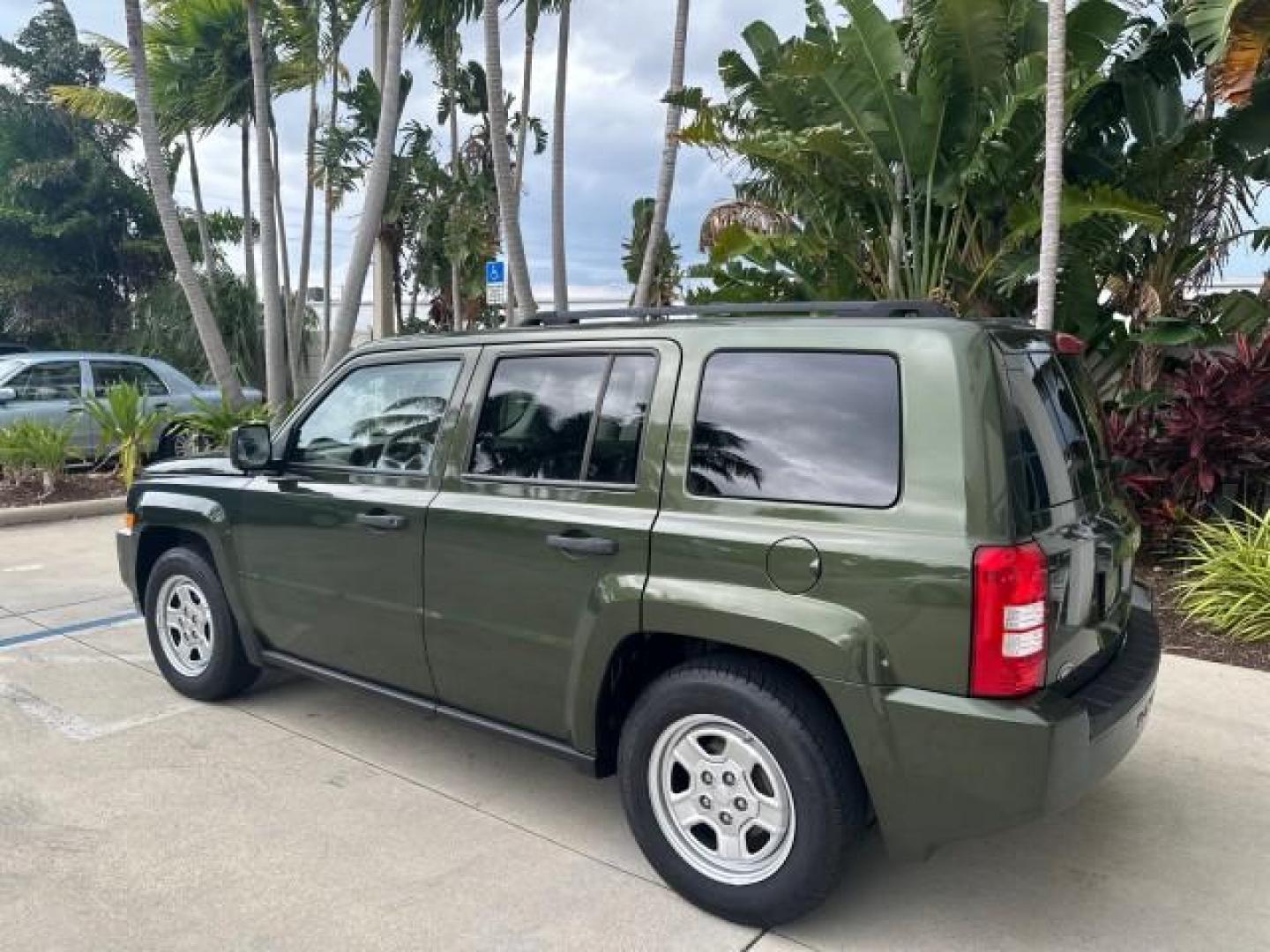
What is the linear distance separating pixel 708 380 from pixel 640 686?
1.03 m

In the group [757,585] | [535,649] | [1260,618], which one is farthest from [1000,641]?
[1260,618]

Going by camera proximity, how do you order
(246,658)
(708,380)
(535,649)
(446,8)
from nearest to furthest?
(708,380) → (535,649) → (246,658) → (446,8)

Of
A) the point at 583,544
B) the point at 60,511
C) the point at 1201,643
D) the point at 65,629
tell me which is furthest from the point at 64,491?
the point at 1201,643

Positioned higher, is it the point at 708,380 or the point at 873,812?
the point at 708,380

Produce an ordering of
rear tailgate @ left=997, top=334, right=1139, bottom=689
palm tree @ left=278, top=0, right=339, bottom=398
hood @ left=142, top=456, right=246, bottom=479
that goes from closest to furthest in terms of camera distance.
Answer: rear tailgate @ left=997, top=334, right=1139, bottom=689
hood @ left=142, top=456, right=246, bottom=479
palm tree @ left=278, top=0, right=339, bottom=398

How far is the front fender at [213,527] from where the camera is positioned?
4180mm

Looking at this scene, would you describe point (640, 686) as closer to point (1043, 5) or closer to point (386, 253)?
point (1043, 5)

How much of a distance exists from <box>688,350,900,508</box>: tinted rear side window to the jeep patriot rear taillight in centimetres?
33

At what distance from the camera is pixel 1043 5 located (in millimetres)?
7566

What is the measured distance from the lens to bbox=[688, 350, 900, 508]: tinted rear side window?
257 centimetres

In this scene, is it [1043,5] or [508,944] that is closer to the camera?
[508,944]

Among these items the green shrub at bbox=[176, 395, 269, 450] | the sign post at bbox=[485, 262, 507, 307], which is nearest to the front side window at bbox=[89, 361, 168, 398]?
the green shrub at bbox=[176, 395, 269, 450]

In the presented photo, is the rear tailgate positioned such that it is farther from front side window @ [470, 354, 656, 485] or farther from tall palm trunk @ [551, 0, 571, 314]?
tall palm trunk @ [551, 0, 571, 314]

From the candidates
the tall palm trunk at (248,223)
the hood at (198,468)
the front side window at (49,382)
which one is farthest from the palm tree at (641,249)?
the hood at (198,468)
